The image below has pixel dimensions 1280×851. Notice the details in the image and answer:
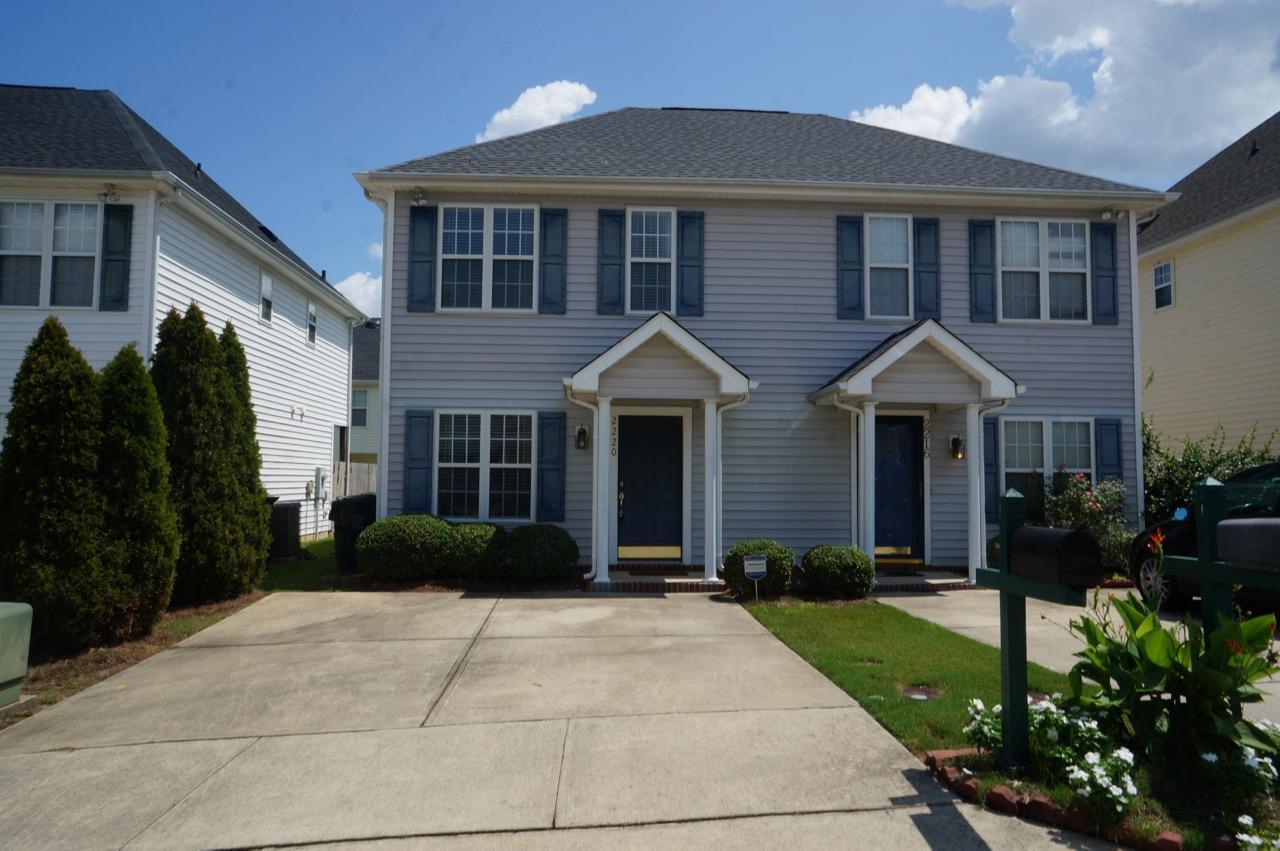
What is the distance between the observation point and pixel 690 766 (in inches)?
167

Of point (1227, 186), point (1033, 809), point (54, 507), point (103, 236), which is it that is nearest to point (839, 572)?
point (1033, 809)

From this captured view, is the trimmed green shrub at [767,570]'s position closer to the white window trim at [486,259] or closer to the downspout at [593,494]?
the downspout at [593,494]

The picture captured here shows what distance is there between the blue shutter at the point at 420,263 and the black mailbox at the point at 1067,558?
30.6 feet

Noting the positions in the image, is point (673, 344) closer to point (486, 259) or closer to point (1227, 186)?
point (486, 259)

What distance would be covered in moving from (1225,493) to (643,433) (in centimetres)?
798

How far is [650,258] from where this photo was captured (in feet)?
37.4

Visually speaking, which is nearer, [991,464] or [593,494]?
[593,494]

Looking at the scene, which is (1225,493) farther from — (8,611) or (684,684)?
(8,611)

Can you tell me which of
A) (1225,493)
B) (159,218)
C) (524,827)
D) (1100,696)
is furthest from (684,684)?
(159,218)

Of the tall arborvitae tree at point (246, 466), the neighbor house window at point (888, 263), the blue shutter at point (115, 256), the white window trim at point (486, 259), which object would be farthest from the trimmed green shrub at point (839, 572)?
the blue shutter at point (115, 256)

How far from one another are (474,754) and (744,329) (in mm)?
8136

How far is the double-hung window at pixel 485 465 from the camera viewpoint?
11062 millimetres

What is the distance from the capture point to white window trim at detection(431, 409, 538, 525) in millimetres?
11008

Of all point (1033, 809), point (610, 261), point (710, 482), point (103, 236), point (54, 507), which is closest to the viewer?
point (1033, 809)
